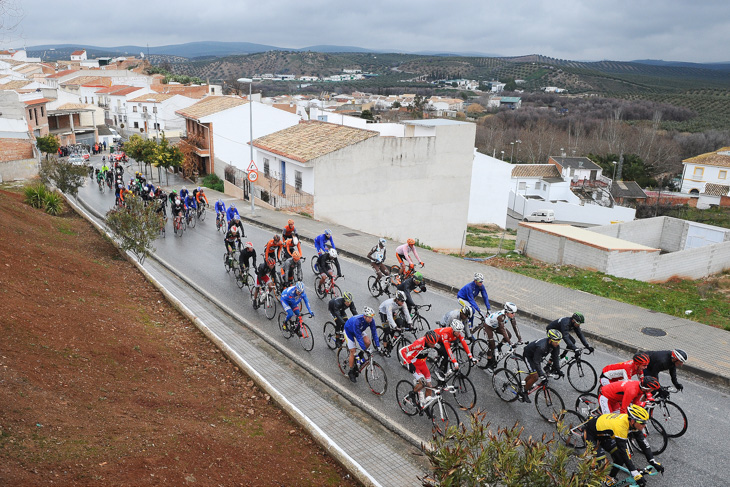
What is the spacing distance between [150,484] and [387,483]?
300 cm

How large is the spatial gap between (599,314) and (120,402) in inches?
445

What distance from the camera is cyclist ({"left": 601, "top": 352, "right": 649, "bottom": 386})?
7.87 meters

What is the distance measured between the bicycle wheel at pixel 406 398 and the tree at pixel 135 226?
9.56m

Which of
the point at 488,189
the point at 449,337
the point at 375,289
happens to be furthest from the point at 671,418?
the point at 488,189

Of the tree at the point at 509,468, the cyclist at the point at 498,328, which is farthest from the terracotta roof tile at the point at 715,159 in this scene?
the tree at the point at 509,468

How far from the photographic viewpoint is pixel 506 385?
9062mm

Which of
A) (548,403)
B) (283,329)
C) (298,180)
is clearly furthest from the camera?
(298,180)

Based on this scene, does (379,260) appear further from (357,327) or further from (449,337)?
(449,337)

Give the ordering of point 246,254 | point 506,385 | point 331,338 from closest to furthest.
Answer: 1. point 506,385
2. point 331,338
3. point 246,254

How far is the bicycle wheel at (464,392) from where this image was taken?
8.93 m

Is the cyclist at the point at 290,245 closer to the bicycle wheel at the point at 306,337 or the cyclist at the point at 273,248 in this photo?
the cyclist at the point at 273,248

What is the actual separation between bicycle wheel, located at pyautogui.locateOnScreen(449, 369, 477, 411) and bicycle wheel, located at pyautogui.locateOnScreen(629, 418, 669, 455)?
8.20ft

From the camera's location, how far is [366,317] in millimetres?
8977

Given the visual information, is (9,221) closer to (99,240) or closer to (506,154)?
(99,240)
